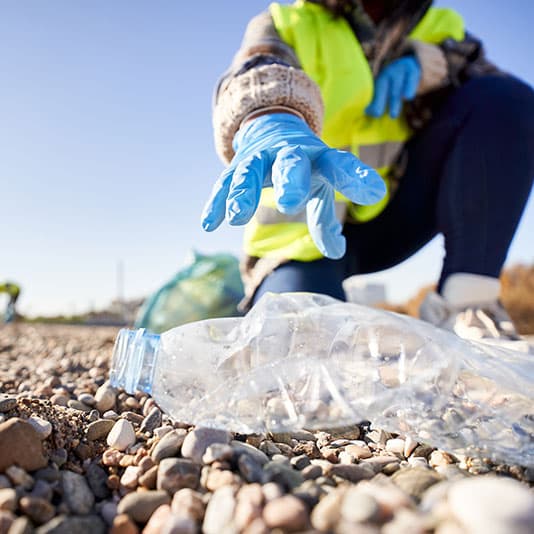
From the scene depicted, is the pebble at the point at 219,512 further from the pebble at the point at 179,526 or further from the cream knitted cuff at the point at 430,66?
the cream knitted cuff at the point at 430,66

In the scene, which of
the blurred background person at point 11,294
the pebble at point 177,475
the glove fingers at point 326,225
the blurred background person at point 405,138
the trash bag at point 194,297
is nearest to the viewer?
the pebble at point 177,475

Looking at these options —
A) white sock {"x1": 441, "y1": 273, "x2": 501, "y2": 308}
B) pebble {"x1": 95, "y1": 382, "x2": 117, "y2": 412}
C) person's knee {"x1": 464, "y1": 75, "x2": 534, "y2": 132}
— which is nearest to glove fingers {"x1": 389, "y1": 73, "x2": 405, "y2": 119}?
person's knee {"x1": 464, "y1": 75, "x2": 534, "y2": 132}

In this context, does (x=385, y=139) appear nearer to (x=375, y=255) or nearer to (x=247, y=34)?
(x=375, y=255)

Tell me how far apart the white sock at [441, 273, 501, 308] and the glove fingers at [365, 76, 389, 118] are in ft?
2.24

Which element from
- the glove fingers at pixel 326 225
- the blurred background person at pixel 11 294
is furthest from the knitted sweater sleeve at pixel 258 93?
the blurred background person at pixel 11 294

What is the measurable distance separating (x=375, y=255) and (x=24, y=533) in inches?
69.2

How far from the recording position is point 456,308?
61.2 inches

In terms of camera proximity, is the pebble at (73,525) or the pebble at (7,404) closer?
the pebble at (73,525)

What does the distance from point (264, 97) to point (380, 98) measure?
0.71 metres

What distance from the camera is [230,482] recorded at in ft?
1.72

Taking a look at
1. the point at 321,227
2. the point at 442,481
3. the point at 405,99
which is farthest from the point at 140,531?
the point at 405,99

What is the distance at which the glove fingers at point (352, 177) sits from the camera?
2.82ft

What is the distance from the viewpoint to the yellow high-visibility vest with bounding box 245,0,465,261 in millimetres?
1590

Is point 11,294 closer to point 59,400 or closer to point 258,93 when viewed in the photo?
point 59,400
